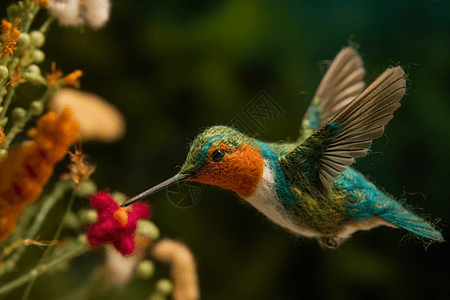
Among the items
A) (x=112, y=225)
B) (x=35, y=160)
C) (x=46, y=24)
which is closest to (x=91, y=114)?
(x=46, y=24)

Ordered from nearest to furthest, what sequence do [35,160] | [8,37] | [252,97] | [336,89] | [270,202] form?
[35,160] → [8,37] → [270,202] → [336,89] → [252,97]

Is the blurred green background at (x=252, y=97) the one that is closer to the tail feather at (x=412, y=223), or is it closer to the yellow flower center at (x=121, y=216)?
the tail feather at (x=412, y=223)

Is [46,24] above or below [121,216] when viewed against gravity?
above

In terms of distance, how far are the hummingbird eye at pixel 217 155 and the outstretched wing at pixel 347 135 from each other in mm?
88

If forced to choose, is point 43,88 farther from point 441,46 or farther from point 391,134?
point 441,46

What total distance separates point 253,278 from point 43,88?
2.03 feet

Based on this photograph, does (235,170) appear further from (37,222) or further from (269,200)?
(37,222)

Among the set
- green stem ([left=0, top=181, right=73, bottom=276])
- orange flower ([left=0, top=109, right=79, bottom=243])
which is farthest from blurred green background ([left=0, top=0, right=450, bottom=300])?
orange flower ([left=0, top=109, right=79, bottom=243])

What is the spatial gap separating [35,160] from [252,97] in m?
0.71

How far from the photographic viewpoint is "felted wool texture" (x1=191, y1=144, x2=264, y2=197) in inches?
19.2

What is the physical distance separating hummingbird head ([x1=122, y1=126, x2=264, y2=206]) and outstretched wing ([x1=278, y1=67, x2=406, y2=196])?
0.05 m

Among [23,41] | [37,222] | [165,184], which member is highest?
[23,41]

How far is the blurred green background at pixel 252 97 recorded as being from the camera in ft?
3.24

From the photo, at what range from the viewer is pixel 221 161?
1.60 ft
